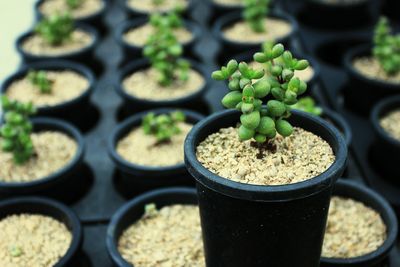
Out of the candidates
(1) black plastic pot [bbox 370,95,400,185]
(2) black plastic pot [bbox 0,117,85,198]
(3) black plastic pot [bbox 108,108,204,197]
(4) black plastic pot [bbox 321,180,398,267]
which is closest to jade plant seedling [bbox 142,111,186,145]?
(3) black plastic pot [bbox 108,108,204,197]

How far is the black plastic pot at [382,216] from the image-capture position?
1.64m

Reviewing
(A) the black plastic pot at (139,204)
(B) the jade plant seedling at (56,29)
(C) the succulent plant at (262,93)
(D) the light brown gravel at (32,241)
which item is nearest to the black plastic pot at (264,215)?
(C) the succulent plant at (262,93)

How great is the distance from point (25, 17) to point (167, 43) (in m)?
1.83

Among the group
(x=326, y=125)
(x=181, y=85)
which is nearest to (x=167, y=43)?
(x=181, y=85)

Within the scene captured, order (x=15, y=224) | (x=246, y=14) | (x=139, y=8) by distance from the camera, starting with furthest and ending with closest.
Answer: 1. (x=139, y=8)
2. (x=246, y=14)
3. (x=15, y=224)

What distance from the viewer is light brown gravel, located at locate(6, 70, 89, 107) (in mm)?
2629

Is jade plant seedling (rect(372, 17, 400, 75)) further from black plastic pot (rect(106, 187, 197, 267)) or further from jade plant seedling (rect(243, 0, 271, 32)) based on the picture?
black plastic pot (rect(106, 187, 197, 267))

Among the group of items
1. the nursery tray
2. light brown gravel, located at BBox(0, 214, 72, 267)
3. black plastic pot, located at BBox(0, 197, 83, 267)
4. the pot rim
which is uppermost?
the pot rim

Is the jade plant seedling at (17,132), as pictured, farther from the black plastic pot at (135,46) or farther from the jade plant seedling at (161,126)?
the black plastic pot at (135,46)

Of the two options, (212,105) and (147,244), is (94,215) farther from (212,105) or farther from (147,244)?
(212,105)

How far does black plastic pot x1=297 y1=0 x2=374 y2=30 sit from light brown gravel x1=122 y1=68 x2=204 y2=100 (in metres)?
1.10

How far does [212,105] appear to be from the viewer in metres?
2.76

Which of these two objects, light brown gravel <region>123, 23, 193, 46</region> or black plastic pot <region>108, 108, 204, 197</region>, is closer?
black plastic pot <region>108, 108, 204, 197</region>

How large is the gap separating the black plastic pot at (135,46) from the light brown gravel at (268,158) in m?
1.63
